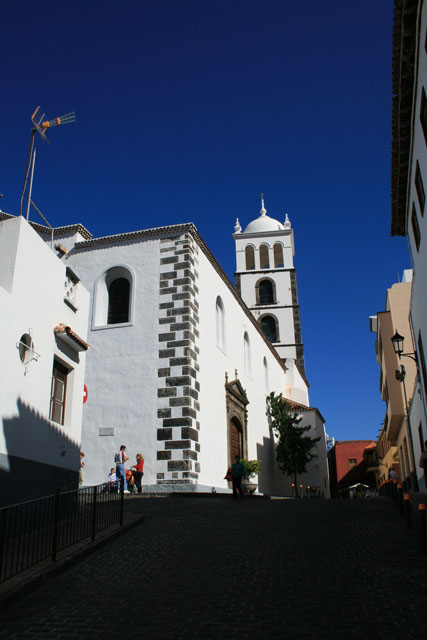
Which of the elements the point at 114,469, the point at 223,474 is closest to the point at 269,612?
the point at 114,469

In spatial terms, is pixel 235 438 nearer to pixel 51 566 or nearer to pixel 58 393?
pixel 58 393

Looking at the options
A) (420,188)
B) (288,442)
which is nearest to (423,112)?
(420,188)

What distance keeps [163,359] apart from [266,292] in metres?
25.7

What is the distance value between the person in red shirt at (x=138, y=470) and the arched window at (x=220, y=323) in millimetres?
6633

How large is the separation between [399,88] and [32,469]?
10.2 m

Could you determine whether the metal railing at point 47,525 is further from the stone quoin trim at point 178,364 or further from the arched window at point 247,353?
the arched window at point 247,353

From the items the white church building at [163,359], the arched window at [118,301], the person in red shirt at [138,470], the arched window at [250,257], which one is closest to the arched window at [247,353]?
the white church building at [163,359]

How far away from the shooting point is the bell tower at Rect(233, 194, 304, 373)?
40.7m

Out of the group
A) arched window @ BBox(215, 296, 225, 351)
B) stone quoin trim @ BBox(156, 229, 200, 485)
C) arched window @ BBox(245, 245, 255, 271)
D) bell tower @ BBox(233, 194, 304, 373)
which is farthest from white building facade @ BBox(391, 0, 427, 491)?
arched window @ BBox(245, 245, 255, 271)

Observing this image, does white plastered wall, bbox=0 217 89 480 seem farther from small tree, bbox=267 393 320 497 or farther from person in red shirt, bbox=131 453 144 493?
small tree, bbox=267 393 320 497

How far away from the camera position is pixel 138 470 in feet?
53.6

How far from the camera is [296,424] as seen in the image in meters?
30.6

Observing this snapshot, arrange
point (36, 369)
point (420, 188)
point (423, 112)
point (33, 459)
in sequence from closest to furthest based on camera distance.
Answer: point (33, 459)
point (36, 369)
point (423, 112)
point (420, 188)

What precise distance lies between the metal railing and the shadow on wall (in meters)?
0.47
